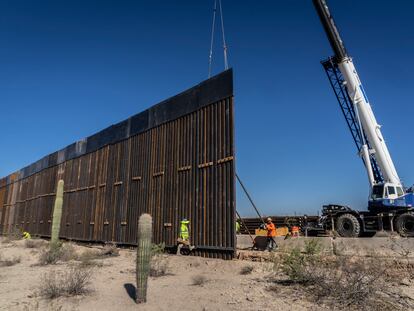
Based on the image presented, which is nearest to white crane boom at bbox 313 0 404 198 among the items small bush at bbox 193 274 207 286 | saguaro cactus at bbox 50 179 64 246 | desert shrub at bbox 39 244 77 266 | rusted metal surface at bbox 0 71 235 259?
rusted metal surface at bbox 0 71 235 259

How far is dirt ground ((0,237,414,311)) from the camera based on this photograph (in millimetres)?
6824

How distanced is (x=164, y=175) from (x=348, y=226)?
29.2 feet

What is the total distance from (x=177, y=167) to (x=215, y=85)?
3591 mm

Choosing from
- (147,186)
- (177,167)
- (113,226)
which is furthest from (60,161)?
(177,167)

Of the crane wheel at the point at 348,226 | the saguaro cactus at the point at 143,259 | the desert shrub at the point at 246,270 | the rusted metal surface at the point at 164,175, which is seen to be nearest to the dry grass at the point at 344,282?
the desert shrub at the point at 246,270

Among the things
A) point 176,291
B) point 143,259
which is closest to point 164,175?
point 176,291

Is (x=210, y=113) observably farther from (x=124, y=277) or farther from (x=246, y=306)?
(x=246, y=306)

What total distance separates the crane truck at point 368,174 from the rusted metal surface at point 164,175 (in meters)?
7.38

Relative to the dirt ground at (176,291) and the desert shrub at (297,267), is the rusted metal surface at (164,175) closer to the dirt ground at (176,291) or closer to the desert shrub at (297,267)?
the dirt ground at (176,291)

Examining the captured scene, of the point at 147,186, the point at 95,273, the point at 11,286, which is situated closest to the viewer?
the point at 11,286

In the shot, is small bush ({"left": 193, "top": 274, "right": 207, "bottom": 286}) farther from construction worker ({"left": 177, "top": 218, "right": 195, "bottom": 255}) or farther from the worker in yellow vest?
the worker in yellow vest

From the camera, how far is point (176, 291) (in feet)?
26.5

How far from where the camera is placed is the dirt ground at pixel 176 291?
6824 mm

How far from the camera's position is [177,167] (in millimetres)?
15039
